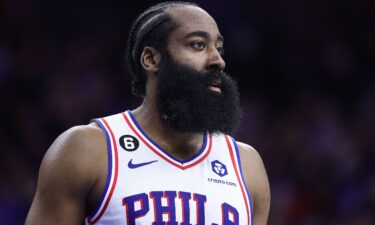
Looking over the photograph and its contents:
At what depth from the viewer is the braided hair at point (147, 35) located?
3.60 meters

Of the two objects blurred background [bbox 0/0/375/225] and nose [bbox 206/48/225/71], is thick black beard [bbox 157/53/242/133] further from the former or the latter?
blurred background [bbox 0/0/375/225]

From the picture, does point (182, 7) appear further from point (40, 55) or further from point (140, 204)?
point (40, 55)

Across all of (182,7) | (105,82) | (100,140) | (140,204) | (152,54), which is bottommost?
(140,204)

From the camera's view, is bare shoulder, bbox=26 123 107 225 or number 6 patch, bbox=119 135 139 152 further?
number 6 patch, bbox=119 135 139 152

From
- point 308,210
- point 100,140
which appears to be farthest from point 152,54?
point 308,210

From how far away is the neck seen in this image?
3516 millimetres

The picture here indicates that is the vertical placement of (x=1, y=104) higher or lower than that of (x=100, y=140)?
higher

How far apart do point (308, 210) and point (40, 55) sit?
333 centimetres

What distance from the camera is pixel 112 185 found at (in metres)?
3.20

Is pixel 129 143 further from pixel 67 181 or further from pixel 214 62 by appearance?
pixel 214 62

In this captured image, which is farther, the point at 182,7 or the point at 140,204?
the point at 182,7

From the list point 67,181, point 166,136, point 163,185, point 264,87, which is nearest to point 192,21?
point 166,136

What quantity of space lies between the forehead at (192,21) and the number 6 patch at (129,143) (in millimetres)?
552

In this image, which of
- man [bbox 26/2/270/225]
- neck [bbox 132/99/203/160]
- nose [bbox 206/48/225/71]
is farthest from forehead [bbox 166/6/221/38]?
neck [bbox 132/99/203/160]
